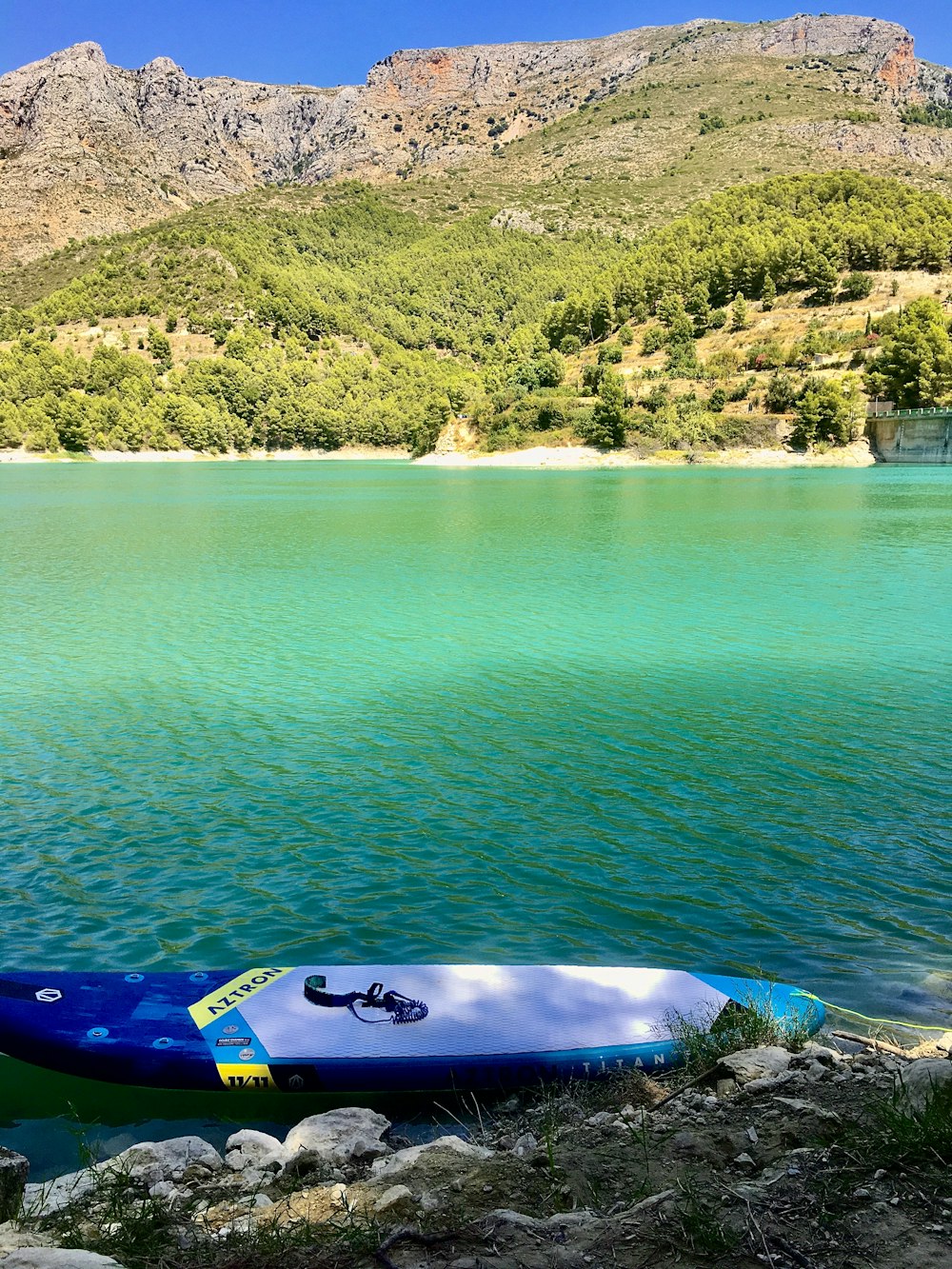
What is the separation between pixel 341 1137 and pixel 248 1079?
828 mm

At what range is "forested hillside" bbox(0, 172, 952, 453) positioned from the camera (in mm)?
87562

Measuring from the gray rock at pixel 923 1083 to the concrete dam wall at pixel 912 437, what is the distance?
82.6 meters

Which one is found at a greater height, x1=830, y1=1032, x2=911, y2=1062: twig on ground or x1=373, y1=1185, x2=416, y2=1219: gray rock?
x1=373, y1=1185, x2=416, y2=1219: gray rock

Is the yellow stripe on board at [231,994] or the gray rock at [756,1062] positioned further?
the yellow stripe on board at [231,994]

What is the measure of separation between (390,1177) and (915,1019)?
3866mm

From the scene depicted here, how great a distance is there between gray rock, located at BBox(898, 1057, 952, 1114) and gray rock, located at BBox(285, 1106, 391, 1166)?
8.08ft

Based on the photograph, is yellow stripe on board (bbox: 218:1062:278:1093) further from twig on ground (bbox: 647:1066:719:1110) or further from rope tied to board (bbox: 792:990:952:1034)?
rope tied to board (bbox: 792:990:952:1034)

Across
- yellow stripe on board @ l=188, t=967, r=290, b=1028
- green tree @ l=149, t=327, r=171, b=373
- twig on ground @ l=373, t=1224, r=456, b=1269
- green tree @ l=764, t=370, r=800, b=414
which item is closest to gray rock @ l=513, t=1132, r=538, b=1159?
twig on ground @ l=373, t=1224, r=456, b=1269

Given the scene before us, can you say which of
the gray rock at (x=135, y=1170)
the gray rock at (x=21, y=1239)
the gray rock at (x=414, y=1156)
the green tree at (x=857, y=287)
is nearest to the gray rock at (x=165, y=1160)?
the gray rock at (x=135, y=1170)

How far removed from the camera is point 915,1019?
609cm

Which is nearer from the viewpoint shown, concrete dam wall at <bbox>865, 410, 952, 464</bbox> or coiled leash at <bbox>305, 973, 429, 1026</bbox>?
coiled leash at <bbox>305, 973, 429, 1026</bbox>

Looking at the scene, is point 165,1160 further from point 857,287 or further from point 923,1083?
point 857,287

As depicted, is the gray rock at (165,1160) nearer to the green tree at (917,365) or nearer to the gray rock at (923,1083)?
the gray rock at (923,1083)

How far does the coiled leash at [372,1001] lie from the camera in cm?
559
